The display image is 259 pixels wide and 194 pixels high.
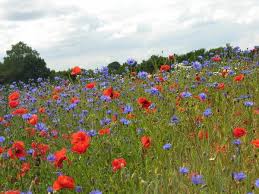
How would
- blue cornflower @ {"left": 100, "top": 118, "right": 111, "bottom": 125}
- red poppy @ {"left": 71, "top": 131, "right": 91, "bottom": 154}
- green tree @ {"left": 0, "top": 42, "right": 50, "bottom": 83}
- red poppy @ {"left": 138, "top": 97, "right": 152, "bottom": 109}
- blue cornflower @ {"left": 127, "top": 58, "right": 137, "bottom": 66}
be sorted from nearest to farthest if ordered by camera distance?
1. red poppy @ {"left": 71, "top": 131, "right": 91, "bottom": 154}
2. red poppy @ {"left": 138, "top": 97, "right": 152, "bottom": 109}
3. blue cornflower @ {"left": 100, "top": 118, "right": 111, "bottom": 125}
4. blue cornflower @ {"left": 127, "top": 58, "right": 137, "bottom": 66}
5. green tree @ {"left": 0, "top": 42, "right": 50, "bottom": 83}

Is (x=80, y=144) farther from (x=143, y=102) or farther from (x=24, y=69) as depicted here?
(x=24, y=69)

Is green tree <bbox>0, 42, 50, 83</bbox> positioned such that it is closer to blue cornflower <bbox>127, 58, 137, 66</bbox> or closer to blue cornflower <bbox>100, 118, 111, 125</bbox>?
blue cornflower <bbox>127, 58, 137, 66</bbox>

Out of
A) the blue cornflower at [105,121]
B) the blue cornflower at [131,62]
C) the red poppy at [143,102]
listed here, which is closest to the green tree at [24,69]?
the blue cornflower at [131,62]

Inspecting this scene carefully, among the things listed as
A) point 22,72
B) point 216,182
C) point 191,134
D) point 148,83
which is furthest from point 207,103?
point 22,72

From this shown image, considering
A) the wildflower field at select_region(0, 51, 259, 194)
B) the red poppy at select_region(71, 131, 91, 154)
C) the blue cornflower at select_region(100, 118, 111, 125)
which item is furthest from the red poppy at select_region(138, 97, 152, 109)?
the blue cornflower at select_region(100, 118, 111, 125)

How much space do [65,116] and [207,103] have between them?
221 centimetres

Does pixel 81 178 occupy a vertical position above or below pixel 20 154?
below

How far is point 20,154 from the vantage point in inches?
145

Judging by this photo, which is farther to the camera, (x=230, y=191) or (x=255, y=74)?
(x=255, y=74)

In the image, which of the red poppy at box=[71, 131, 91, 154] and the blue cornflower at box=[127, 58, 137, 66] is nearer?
the red poppy at box=[71, 131, 91, 154]

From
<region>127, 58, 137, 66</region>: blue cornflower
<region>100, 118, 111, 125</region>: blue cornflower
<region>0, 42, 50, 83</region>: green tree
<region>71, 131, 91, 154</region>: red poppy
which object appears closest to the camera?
<region>71, 131, 91, 154</region>: red poppy

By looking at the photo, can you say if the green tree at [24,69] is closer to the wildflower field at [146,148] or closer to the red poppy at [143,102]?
the wildflower field at [146,148]

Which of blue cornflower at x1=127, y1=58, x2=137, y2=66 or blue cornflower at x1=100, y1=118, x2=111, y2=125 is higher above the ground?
blue cornflower at x1=127, y1=58, x2=137, y2=66

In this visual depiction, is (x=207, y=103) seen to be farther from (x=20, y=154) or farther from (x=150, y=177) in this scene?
(x=20, y=154)
